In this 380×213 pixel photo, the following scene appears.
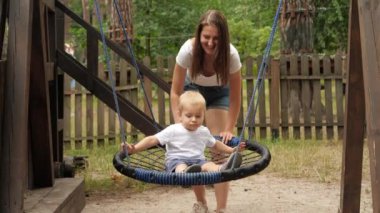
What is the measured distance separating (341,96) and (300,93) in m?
0.64

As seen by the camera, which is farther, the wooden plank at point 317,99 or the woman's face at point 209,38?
the wooden plank at point 317,99

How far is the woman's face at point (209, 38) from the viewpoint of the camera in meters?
3.81

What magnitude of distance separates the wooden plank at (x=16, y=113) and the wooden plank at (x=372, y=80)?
1.63 metres

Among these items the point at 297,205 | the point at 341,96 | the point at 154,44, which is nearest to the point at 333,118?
the point at 341,96

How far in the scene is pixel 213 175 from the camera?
316 cm

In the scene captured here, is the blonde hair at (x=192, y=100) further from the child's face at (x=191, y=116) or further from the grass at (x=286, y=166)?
the grass at (x=286, y=166)

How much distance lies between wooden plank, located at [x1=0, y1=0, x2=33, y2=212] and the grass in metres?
3.05

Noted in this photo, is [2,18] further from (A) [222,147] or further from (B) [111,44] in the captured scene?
(B) [111,44]

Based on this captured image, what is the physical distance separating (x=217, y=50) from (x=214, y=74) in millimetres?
232

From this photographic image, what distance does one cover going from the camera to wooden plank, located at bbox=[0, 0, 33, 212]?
2939 mm

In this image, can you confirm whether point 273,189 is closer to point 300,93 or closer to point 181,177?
point 181,177

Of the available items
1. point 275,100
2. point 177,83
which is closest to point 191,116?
point 177,83

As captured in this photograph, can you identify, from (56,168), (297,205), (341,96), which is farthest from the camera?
(341,96)

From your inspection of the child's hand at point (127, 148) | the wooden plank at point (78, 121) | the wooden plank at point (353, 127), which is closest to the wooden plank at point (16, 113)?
the child's hand at point (127, 148)
